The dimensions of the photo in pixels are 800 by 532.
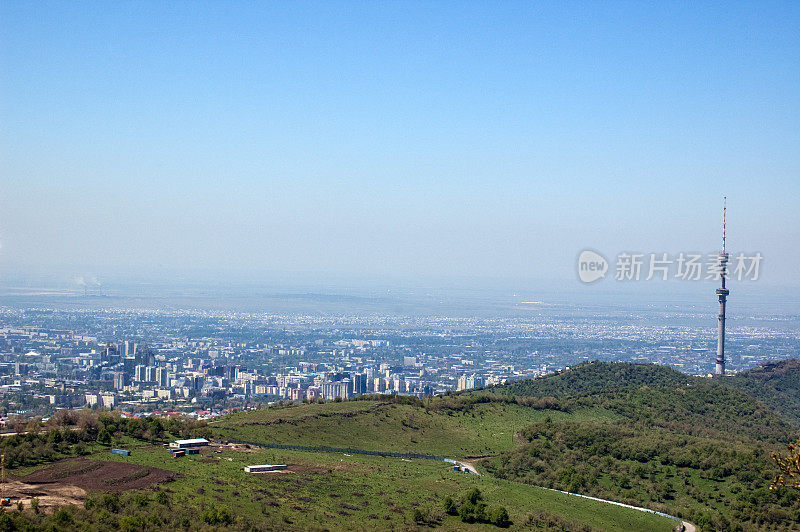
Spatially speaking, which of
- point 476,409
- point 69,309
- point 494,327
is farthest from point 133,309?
point 476,409

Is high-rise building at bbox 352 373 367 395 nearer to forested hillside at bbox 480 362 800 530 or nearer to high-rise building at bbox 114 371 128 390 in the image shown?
high-rise building at bbox 114 371 128 390

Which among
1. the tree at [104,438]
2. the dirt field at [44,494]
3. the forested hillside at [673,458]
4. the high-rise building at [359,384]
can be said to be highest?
the dirt field at [44,494]

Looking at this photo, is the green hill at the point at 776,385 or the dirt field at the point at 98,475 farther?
the green hill at the point at 776,385

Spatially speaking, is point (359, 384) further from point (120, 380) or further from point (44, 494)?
point (44, 494)

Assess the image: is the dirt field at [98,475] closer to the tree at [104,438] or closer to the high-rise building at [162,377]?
the tree at [104,438]

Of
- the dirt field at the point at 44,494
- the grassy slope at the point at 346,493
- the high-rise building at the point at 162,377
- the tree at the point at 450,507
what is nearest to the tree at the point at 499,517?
the grassy slope at the point at 346,493

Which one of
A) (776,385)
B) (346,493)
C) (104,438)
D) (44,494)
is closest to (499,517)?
(346,493)

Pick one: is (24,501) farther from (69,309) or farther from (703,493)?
(69,309)

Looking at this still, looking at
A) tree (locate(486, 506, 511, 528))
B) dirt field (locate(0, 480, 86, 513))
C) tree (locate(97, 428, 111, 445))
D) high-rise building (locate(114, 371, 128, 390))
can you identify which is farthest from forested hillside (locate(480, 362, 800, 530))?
high-rise building (locate(114, 371, 128, 390))
